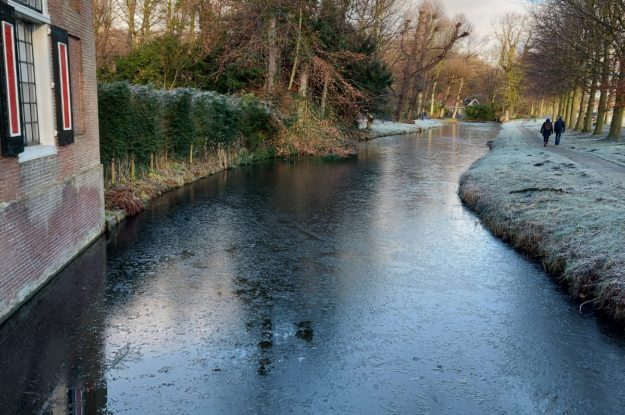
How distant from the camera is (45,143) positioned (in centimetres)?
797

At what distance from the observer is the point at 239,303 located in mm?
7008

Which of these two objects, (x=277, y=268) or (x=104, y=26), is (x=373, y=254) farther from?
(x=104, y=26)

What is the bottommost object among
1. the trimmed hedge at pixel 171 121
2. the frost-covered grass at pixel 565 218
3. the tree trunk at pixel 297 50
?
the frost-covered grass at pixel 565 218

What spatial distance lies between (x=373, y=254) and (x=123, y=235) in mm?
4873

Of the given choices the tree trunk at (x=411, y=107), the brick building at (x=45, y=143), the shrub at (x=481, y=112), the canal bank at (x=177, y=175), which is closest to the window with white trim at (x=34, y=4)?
the brick building at (x=45, y=143)

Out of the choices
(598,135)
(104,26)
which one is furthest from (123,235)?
(598,135)

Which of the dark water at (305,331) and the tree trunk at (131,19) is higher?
the tree trunk at (131,19)

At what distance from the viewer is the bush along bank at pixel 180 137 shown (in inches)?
506

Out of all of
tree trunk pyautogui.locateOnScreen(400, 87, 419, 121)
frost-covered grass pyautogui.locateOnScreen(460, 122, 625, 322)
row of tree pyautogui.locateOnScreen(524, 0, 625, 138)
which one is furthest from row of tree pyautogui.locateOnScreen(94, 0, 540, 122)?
tree trunk pyautogui.locateOnScreen(400, 87, 419, 121)

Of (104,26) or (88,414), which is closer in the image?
(88,414)

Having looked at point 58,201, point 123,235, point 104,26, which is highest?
point 104,26

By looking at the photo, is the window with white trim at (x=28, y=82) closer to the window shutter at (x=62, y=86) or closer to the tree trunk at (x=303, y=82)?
the window shutter at (x=62, y=86)

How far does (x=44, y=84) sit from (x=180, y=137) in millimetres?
10024

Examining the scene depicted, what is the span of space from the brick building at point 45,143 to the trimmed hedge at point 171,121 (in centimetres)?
253
